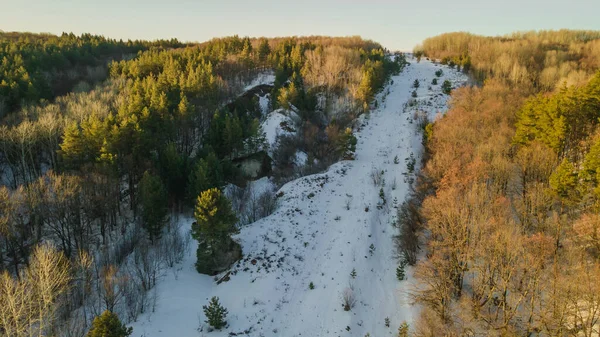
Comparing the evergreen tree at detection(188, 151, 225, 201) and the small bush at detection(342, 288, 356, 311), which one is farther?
the evergreen tree at detection(188, 151, 225, 201)

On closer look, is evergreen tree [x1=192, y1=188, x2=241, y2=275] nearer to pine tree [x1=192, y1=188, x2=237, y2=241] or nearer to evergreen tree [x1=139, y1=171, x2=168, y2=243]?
pine tree [x1=192, y1=188, x2=237, y2=241]

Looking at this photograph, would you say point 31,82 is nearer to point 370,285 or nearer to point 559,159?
point 370,285

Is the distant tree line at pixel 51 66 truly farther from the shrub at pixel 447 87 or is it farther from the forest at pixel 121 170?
the shrub at pixel 447 87

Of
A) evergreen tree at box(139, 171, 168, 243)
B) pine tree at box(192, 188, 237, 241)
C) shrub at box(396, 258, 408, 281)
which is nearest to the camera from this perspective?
pine tree at box(192, 188, 237, 241)

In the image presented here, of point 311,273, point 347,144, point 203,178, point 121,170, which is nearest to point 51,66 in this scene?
point 121,170

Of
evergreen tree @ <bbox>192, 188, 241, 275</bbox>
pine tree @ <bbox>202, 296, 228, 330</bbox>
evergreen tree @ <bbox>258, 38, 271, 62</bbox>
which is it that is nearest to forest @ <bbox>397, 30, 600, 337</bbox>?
pine tree @ <bbox>202, 296, 228, 330</bbox>

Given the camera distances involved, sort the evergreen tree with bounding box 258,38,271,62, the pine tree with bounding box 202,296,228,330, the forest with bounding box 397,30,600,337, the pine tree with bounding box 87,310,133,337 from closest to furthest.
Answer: the pine tree with bounding box 87,310,133,337 → the forest with bounding box 397,30,600,337 → the pine tree with bounding box 202,296,228,330 → the evergreen tree with bounding box 258,38,271,62

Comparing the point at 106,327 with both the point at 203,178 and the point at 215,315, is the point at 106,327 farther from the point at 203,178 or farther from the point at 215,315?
the point at 203,178
